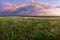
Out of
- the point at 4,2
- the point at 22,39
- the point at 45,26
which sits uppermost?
the point at 4,2

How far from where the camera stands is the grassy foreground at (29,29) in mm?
1880

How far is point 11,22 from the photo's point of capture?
75.4 inches

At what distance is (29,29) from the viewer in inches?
74.7

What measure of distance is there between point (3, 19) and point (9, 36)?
0.62ft

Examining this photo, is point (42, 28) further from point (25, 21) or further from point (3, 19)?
point (3, 19)

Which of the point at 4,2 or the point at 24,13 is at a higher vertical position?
the point at 4,2

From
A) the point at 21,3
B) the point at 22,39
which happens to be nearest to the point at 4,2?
the point at 21,3

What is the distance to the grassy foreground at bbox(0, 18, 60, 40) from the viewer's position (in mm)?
1880

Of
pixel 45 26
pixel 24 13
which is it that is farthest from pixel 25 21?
pixel 45 26

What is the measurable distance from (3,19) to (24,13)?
9.0 inches

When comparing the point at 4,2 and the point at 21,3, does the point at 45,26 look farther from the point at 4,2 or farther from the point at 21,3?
the point at 4,2

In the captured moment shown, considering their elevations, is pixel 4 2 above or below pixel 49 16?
above

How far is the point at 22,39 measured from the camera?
1.88 meters

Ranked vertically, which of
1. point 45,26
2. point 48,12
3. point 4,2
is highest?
point 4,2
